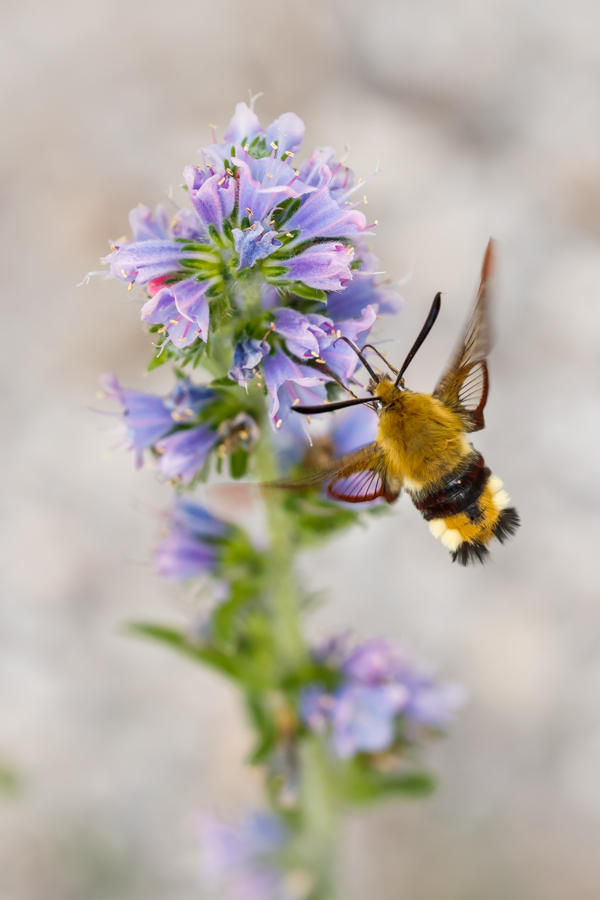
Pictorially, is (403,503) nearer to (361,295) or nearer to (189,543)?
(189,543)

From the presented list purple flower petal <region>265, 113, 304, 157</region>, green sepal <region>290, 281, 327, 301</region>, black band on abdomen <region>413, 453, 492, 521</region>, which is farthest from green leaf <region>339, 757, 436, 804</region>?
purple flower petal <region>265, 113, 304, 157</region>

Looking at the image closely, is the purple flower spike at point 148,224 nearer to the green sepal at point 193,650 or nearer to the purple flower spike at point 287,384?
the purple flower spike at point 287,384

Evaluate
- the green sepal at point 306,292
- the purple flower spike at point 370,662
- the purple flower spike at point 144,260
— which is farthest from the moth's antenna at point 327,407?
the purple flower spike at point 370,662

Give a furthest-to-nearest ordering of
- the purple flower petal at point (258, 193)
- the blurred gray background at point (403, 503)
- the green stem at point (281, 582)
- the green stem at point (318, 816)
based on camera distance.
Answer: the blurred gray background at point (403, 503) < the green stem at point (318, 816) < the green stem at point (281, 582) < the purple flower petal at point (258, 193)

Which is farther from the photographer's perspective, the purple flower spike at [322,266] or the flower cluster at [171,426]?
the flower cluster at [171,426]

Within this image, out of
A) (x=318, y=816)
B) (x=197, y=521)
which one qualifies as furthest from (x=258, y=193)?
(x=318, y=816)

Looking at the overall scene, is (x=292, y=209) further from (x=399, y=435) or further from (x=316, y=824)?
(x=316, y=824)

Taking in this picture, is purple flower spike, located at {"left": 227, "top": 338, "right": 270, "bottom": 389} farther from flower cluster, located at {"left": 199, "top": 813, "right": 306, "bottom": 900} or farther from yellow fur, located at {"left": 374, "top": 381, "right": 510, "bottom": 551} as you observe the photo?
flower cluster, located at {"left": 199, "top": 813, "right": 306, "bottom": 900}
